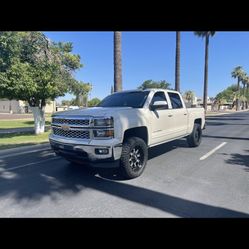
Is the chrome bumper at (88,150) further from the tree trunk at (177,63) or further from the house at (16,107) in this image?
the house at (16,107)

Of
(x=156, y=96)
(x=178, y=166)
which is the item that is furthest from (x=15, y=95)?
(x=178, y=166)

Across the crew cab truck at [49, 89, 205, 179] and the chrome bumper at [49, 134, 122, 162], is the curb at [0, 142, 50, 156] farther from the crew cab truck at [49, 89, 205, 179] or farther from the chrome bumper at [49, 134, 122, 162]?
the chrome bumper at [49, 134, 122, 162]

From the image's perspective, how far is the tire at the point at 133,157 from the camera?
5.54 m

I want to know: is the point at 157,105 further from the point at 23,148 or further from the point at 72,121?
the point at 23,148

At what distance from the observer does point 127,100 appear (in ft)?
23.0

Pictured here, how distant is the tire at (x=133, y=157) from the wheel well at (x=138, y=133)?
149 millimetres

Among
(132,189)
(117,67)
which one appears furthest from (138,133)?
(117,67)

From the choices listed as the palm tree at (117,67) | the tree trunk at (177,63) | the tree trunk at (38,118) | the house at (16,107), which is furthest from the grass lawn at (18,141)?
the house at (16,107)

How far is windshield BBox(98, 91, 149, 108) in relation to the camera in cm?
673

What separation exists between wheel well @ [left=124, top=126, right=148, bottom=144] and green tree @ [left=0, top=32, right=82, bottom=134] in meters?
9.12

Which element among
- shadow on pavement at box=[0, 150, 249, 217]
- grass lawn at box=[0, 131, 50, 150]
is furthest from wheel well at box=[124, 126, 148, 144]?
grass lawn at box=[0, 131, 50, 150]

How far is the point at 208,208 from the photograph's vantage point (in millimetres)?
4191
